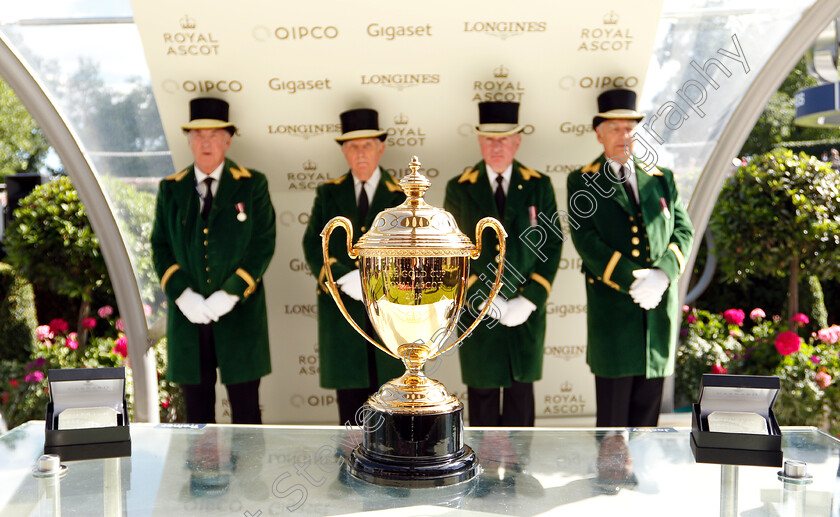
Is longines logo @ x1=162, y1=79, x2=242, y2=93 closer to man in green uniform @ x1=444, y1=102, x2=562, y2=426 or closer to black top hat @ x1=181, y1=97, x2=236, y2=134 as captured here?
black top hat @ x1=181, y1=97, x2=236, y2=134

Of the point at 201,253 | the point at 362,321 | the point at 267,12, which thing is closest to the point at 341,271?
the point at 362,321

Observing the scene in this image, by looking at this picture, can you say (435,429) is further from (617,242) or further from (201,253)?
(201,253)

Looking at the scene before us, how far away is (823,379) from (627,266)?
5.61 feet

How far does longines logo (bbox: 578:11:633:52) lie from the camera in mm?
3592

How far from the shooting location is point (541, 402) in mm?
4352

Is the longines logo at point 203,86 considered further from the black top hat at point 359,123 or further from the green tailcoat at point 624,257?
the green tailcoat at point 624,257

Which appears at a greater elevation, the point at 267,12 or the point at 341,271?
the point at 267,12

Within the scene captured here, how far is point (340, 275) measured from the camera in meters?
3.53

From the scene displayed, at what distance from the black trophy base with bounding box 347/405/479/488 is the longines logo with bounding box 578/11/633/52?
7.68 feet

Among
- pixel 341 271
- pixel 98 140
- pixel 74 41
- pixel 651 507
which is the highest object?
pixel 74 41

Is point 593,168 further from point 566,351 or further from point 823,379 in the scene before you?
point 823,379

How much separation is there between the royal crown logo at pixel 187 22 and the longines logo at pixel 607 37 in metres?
1.70

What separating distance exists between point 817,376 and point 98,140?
387 centimetres

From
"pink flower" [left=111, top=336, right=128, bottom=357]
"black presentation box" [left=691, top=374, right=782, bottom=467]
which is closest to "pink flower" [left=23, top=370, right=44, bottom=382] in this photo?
"pink flower" [left=111, top=336, right=128, bottom=357]
